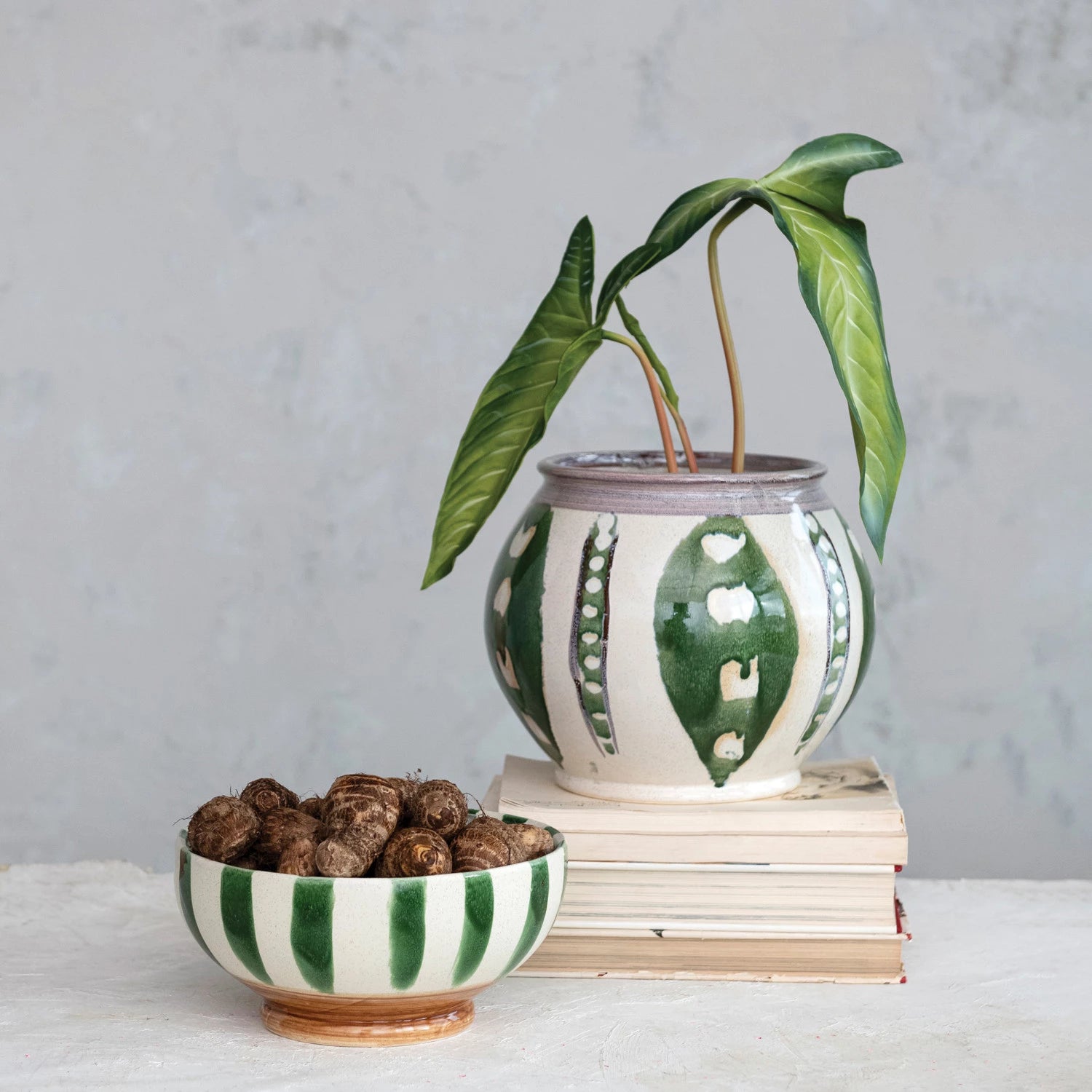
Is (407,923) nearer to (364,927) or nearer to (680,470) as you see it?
(364,927)

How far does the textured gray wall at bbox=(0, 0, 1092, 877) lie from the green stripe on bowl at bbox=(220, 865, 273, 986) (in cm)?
104

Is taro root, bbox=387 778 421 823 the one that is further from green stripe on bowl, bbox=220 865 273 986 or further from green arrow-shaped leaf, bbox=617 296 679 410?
green arrow-shaped leaf, bbox=617 296 679 410

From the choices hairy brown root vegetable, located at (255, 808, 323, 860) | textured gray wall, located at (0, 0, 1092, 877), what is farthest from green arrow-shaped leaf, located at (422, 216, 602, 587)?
textured gray wall, located at (0, 0, 1092, 877)

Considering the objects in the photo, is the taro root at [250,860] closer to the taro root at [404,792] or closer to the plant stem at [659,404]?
the taro root at [404,792]

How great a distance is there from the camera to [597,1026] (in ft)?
2.99

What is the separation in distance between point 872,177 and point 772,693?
948mm

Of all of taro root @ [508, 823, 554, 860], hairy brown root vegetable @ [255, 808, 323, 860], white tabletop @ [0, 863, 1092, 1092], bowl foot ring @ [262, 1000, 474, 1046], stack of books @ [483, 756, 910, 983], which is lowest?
white tabletop @ [0, 863, 1092, 1092]

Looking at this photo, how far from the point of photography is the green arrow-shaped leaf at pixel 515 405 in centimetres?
112

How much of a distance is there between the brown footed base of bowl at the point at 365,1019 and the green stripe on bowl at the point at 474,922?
0.03 m

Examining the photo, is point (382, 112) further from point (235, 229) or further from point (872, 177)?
point (872, 177)

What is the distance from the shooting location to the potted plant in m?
0.98

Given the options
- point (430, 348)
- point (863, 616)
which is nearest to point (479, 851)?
point (863, 616)

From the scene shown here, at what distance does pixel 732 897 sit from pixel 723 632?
168 mm

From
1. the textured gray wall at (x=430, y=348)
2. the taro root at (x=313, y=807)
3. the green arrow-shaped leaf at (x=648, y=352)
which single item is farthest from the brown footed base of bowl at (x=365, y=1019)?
the textured gray wall at (x=430, y=348)
